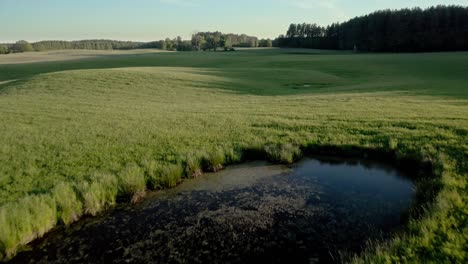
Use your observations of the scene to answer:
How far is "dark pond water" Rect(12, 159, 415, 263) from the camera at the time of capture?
6.37 meters

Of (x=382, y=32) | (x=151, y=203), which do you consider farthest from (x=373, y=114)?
(x=382, y=32)

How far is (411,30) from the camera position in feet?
291

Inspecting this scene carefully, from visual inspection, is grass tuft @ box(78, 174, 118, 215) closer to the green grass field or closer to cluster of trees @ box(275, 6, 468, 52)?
the green grass field

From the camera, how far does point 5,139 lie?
1345 cm

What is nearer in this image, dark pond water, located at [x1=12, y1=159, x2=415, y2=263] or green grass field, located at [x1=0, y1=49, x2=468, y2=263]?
dark pond water, located at [x1=12, y1=159, x2=415, y2=263]

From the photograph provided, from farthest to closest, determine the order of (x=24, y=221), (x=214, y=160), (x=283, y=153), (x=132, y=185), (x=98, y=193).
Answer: (x=283, y=153)
(x=214, y=160)
(x=132, y=185)
(x=98, y=193)
(x=24, y=221)

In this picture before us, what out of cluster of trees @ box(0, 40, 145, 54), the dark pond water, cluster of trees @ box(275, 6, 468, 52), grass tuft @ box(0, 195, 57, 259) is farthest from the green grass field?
cluster of trees @ box(0, 40, 145, 54)

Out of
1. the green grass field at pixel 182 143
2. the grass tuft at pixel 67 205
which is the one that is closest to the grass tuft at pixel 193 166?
the green grass field at pixel 182 143

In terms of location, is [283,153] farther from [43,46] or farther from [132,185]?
[43,46]

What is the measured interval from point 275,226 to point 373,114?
39.4 feet

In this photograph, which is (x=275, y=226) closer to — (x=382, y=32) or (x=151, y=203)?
(x=151, y=203)

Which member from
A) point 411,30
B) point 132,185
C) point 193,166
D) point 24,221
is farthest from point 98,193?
point 411,30

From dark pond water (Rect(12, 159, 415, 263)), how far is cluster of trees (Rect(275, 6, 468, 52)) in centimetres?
8981

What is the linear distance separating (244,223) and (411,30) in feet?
319
